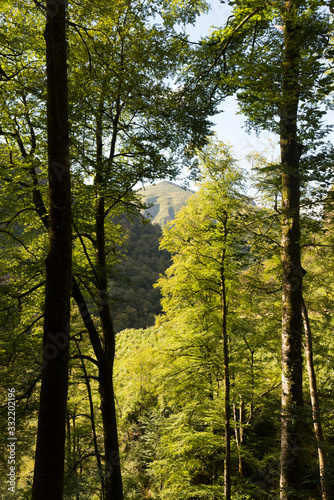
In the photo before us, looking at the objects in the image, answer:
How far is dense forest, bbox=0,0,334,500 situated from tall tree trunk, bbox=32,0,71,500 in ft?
0.05

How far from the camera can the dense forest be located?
312cm

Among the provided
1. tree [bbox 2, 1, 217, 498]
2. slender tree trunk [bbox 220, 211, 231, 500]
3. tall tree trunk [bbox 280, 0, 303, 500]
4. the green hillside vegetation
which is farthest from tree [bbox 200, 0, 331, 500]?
the green hillside vegetation

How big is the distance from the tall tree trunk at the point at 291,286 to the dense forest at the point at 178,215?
25mm

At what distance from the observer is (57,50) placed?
3.17 meters

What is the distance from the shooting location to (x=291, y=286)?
4531 mm

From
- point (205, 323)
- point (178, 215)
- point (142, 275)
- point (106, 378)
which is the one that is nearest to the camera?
point (106, 378)

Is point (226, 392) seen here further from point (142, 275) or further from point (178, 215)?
point (142, 275)

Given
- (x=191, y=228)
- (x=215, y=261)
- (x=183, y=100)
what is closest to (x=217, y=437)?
(x=215, y=261)

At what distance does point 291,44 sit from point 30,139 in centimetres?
557

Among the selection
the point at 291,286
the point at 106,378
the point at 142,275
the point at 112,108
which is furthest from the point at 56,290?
the point at 142,275

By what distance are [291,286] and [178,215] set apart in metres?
5.28

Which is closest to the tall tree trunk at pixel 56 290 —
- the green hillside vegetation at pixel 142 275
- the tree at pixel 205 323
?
the tree at pixel 205 323

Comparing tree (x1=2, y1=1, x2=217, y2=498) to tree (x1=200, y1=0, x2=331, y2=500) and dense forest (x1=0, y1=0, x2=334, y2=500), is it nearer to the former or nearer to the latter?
dense forest (x1=0, y1=0, x2=334, y2=500)

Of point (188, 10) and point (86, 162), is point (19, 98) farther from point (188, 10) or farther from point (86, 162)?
point (188, 10)
